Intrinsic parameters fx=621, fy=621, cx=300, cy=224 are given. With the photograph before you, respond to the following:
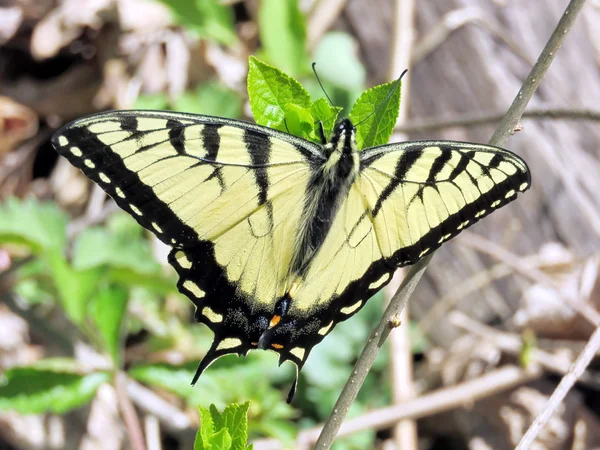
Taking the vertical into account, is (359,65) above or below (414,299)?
above

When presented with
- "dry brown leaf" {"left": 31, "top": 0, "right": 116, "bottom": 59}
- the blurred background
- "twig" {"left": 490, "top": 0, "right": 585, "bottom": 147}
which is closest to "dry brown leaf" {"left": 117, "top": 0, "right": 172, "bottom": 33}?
"dry brown leaf" {"left": 31, "top": 0, "right": 116, "bottom": 59}

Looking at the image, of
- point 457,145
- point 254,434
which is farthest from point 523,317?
point 457,145

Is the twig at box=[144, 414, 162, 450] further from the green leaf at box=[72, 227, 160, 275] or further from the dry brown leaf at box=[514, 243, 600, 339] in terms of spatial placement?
the dry brown leaf at box=[514, 243, 600, 339]

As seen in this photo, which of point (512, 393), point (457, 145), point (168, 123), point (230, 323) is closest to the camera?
point (457, 145)

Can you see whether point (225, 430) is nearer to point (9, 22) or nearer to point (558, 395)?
point (558, 395)

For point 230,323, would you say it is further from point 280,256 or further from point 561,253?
point 561,253

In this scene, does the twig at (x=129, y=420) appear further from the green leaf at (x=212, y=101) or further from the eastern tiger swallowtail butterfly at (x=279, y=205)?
the green leaf at (x=212, y=101)

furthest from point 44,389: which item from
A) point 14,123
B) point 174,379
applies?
point 14,123

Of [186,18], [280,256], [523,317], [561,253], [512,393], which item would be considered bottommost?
[280,256]
